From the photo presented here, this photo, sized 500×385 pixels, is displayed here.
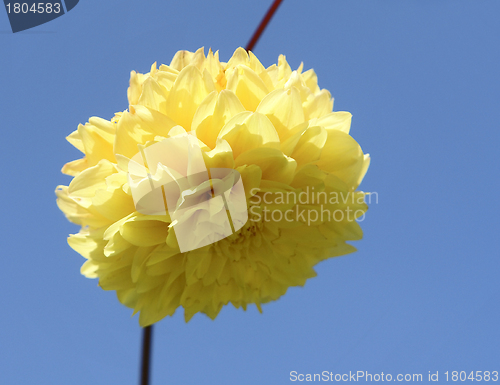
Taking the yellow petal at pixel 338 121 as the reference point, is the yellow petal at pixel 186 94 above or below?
above

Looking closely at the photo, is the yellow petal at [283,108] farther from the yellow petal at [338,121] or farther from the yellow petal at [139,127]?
the yellow petal at [139,127]

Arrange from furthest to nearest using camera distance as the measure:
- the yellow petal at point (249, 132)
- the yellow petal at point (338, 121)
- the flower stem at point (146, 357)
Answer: the flower stem at point (146, 357) → the yellow petal at point (338, 121) → the yellow petal at point (249, 132)

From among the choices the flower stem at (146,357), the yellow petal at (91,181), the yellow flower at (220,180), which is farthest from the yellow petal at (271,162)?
the flower stem at (146,357)

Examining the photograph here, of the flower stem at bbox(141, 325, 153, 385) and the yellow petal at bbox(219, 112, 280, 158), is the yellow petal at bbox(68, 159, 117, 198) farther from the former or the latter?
the flower stem at bbox(141, 325, 153, 385)

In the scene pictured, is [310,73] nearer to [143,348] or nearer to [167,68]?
[167,68]

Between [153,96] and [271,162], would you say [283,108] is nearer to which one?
[271,162]

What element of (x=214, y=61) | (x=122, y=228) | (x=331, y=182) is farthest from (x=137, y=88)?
(x=331, y=182)
